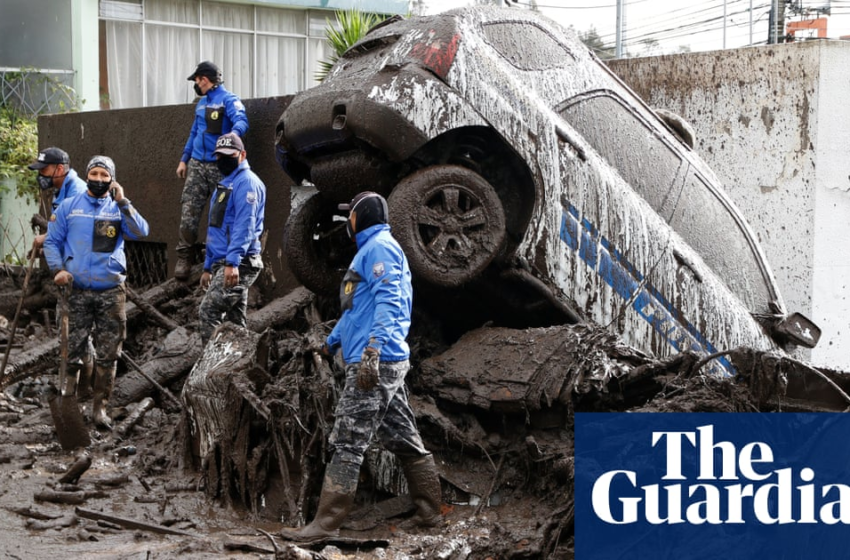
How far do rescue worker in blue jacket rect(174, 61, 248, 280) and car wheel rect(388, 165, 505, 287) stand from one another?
9.78 ft

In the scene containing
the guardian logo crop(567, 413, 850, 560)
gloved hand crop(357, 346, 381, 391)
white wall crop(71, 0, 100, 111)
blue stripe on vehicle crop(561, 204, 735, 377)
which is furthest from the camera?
white wall crop(71, 0, 100, 111)

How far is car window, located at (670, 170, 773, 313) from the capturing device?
26.4 feet

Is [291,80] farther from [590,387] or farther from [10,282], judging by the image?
[590,387]

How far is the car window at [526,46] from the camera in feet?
24.1

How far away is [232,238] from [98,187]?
1.21m

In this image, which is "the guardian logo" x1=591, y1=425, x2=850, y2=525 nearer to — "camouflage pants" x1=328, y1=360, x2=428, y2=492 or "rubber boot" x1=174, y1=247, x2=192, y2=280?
"camouflage pants" x1=328, y1=360, x2=428, y2=492

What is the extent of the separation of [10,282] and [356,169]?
6882 mm

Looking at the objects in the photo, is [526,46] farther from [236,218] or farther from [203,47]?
[203,47]

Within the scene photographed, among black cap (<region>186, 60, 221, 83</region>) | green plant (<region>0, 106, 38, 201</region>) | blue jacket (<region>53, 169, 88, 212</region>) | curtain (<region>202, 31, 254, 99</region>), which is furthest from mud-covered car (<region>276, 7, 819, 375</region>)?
curtain (<region>202, 31, 254, 99</region>)

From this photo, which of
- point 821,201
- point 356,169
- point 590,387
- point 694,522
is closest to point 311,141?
point 356,169

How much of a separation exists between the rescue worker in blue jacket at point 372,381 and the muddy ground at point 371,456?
0.20 meters

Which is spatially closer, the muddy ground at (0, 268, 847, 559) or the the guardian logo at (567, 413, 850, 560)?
the the guardian logo at (567, 413, 850, 560)

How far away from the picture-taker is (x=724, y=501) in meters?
5.20

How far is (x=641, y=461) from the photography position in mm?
5625
